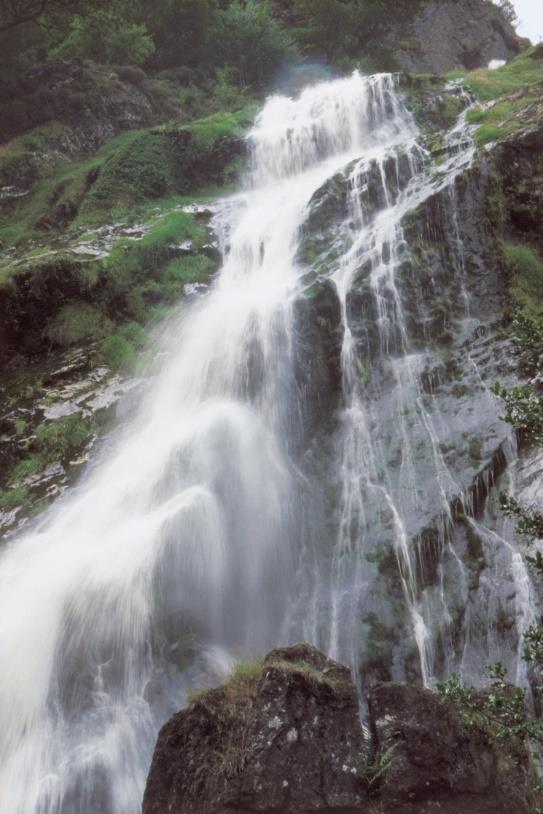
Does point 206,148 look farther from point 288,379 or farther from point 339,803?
point 339,803

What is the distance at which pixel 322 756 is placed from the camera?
463cm

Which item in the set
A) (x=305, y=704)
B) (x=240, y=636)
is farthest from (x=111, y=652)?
(x=305, y=704)

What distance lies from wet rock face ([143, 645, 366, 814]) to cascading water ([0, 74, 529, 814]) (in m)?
1.26

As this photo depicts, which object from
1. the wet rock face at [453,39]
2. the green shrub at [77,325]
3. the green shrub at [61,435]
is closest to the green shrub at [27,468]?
the green shrub at [61,435]

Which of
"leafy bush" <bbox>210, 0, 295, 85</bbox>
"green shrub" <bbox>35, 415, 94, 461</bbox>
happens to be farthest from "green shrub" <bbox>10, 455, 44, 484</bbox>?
"leafy bush" <bbox>210, 0, 295, 85</bbox>

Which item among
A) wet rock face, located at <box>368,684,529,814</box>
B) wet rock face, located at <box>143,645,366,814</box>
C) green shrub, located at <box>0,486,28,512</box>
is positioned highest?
green shrub, located at <box>0,486,28,512</box>

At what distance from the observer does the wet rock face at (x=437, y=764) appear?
4.39m

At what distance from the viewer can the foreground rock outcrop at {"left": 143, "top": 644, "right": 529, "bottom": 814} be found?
4410mm

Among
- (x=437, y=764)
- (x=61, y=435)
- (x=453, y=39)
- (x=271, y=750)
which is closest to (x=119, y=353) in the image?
(x=61, y=435)

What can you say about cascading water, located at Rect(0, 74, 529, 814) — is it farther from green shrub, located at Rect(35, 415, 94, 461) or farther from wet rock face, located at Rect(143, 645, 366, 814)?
wet rock face, located at Rect(143, 645, 366, 814)

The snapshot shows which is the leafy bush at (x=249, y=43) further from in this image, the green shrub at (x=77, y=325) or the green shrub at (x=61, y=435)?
the green shrub at (x=61, y=435)

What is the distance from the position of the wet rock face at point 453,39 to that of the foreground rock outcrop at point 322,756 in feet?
102

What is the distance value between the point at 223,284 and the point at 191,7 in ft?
64.6

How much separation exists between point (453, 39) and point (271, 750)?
116ft
